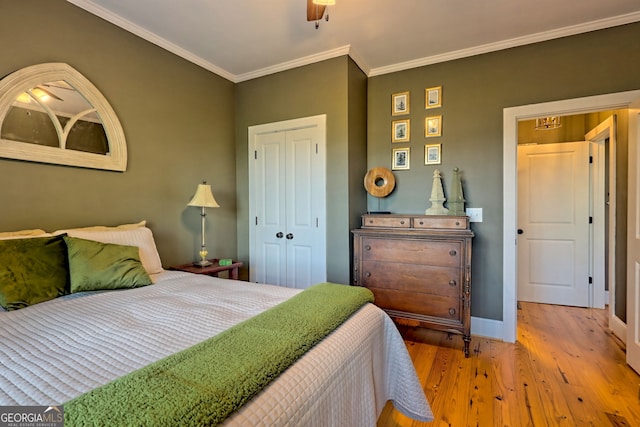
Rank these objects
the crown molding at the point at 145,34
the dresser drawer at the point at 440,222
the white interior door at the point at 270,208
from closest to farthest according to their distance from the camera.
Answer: the crown molding at the point at 145,34 → the dresser drawer at the point at 440,222 → the white interior door at the point at 270,208

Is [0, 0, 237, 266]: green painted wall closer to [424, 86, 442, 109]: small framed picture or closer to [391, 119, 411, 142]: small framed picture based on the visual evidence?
[391, 119, 411, 142]: small framed picture

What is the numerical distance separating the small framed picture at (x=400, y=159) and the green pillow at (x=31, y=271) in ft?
8.90

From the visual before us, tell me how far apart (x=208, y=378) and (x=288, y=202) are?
2440 millimetres

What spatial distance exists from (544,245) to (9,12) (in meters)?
5.17

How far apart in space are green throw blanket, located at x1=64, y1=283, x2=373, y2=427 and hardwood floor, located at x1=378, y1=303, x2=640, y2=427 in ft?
3.44

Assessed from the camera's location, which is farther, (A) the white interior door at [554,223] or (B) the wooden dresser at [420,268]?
(A) the white interior door at [554,223]

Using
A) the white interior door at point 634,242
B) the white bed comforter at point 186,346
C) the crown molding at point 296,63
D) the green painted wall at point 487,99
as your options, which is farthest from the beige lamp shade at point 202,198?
the white interior door at point 634,242

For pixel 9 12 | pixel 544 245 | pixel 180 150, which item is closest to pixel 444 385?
pixel 544 245

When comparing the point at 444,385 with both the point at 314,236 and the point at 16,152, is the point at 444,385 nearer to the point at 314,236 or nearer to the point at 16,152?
the point at 314,236

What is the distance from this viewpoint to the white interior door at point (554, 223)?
3477mm

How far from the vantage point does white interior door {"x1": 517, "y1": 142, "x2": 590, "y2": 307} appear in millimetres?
3477

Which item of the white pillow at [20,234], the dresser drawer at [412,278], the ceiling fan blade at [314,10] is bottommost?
the dresser drawer at [412,278]

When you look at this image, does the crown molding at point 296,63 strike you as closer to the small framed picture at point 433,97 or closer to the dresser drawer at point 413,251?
the small framed picture at point 433,97

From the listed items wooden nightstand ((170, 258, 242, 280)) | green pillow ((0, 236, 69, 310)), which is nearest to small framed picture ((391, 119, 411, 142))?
wooden nightstand ((170, 258, 242, 280))
